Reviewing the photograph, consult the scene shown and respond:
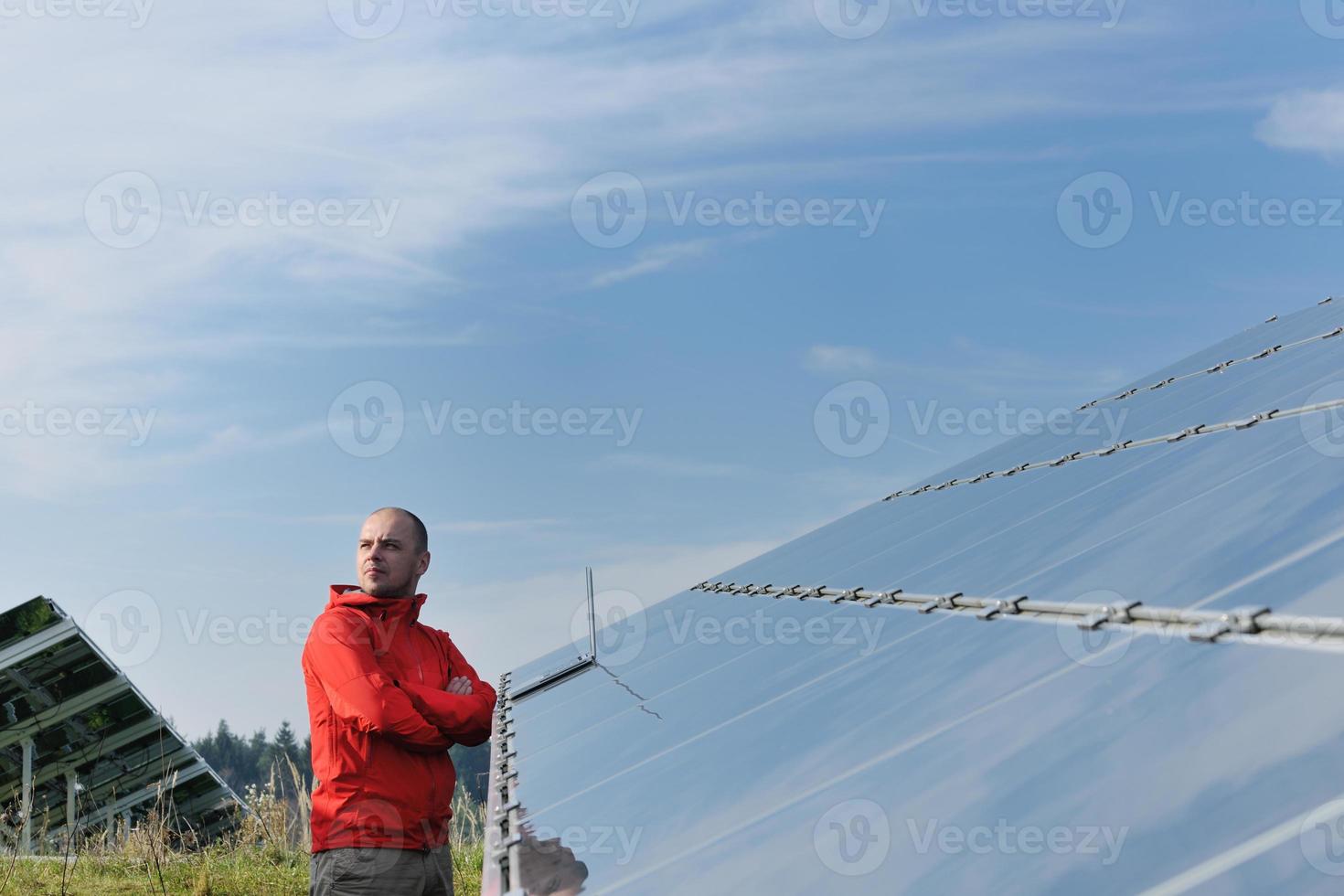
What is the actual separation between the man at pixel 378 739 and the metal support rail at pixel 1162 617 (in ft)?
5.67

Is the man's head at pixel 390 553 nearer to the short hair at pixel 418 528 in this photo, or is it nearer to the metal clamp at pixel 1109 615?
the short hair at pixel 418 528

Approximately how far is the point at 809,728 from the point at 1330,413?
2.34 m

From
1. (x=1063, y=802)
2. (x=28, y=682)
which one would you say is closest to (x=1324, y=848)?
(x=1063, y=802)

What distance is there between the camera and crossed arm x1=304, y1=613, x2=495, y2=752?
3.76 meters

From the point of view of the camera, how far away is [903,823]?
1.82m

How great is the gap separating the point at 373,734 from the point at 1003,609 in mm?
2161

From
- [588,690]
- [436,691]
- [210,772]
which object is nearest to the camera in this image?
[436,691]

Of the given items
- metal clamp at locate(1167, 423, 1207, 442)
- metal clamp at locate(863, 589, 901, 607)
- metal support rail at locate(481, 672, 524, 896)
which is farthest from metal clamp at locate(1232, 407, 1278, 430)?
metal support rail at locate(481, 672, 524, 896)

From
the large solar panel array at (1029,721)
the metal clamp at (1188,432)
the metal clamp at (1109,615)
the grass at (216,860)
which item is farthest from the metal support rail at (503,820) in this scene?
the grass at (216,860)

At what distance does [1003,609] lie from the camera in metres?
2.99

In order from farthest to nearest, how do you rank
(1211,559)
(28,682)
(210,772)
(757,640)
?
1. (210,772)
2. (28,682)
3. (757,640)
4. (1211,559)

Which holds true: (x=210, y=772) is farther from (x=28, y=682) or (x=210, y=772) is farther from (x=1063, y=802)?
(x=1063, y=802)

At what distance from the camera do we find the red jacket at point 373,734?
380 cm

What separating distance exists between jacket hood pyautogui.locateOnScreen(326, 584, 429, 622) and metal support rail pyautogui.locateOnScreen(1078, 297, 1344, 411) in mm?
5562
